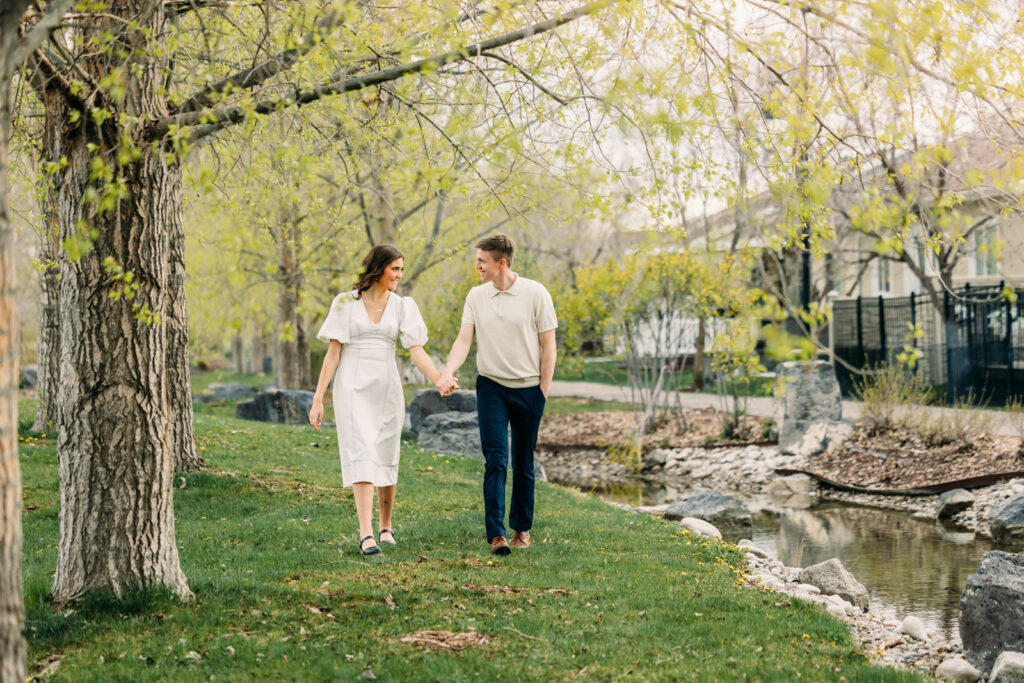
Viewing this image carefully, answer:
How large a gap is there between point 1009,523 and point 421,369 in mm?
6897

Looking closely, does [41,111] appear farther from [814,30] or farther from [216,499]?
[814,30]

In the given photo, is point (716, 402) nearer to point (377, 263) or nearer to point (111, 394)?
point (377, 263)

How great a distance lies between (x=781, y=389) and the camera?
433 cm

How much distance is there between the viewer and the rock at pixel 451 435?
13.2 m

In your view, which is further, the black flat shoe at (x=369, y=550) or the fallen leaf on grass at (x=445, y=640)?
the black flat shoe at (x=369, y=550)

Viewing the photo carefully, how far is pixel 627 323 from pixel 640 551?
387 inches

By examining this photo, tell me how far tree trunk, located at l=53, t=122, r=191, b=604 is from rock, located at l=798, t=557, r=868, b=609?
16.5 feet

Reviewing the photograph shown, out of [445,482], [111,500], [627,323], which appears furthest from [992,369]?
[111,500]

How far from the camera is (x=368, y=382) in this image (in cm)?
626

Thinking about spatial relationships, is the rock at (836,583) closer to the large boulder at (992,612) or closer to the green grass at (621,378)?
the large boulder at (992,612)

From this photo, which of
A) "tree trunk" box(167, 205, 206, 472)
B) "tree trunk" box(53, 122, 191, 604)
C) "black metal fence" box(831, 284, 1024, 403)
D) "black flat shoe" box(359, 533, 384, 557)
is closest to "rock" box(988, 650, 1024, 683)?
"black flat shoe" box(359, 533, 384, 557)

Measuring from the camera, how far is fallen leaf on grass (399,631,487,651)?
15.0 ft

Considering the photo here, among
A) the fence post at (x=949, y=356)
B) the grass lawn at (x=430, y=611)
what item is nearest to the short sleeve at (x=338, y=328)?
the grass lawn at (x=430, y=611)

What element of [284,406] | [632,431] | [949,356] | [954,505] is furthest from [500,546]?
[949,356]
